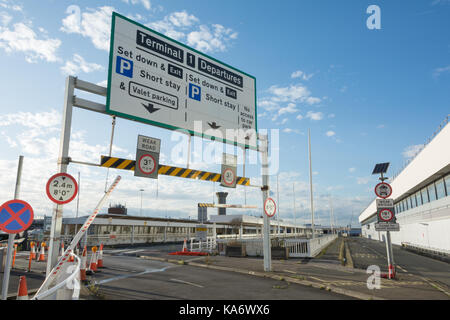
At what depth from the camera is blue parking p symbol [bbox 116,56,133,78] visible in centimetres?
940

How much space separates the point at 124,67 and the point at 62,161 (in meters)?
3.75

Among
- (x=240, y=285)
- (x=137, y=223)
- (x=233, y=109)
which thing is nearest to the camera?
(x=240, y=285)

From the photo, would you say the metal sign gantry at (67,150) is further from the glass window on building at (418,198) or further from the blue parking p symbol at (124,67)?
the glass window on building at (418,198)

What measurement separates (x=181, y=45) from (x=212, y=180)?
5412mm

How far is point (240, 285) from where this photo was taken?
1006cm

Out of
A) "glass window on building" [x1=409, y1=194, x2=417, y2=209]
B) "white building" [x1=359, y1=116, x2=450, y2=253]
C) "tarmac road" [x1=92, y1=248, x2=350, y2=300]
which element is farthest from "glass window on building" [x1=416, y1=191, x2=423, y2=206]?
"tarmac road" [x1=92, y1=248, x2=350, y2=300]

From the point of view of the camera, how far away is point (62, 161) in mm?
7461

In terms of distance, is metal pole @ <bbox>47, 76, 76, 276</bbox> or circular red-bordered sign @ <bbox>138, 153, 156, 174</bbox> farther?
circular red-bordered sign @ <bbox>138, 153, 156, 174</bbox>

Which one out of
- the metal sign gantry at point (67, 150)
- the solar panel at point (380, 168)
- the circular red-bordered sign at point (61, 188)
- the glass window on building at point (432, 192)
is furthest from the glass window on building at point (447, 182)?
the circular red-bordered sign at point (61, 188)

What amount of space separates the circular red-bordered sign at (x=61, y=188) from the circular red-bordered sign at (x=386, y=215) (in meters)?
10.5

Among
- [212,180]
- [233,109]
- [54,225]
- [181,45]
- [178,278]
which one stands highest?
[181,45]

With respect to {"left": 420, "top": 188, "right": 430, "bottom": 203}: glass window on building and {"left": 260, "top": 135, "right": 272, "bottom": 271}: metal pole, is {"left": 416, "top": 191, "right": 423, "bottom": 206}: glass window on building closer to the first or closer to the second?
{"left": 420, "top": 188, "right": 430, "bottom": 203}: glass window on building
